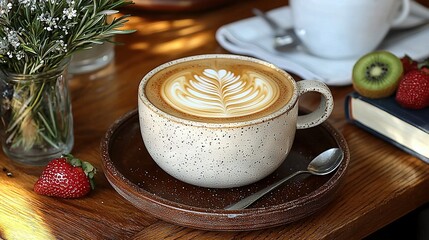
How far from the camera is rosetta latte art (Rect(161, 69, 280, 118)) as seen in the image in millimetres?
871

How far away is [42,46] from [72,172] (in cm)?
16

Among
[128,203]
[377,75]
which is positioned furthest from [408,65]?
[128,203]

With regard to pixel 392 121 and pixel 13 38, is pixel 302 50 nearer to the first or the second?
pixel 392 121

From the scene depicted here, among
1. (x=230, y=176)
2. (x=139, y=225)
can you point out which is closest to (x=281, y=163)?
(x=230, y=176)

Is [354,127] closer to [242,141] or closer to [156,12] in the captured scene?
[242,141]

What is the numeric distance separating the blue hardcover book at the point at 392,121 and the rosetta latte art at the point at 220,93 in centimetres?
20

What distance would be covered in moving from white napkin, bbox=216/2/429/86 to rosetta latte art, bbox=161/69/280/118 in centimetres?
29

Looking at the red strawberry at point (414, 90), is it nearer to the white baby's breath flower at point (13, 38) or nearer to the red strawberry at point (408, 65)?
the red strawberry at point (408, 65)

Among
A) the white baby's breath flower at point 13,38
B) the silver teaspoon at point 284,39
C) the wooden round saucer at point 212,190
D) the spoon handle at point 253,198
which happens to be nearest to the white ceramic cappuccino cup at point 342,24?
the silver teaspoon at point 284,39

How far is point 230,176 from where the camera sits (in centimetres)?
86

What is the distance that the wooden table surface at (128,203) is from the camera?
2.81 feet

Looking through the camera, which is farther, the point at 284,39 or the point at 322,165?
the point at 284,39

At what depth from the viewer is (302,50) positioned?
130 cm

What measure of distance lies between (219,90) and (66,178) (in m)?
0.21
